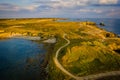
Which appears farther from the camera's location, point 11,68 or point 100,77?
point 11,68

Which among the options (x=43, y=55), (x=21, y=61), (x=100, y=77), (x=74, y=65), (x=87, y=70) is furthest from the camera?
(x=43, y=55)

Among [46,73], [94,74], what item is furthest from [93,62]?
[46,73]

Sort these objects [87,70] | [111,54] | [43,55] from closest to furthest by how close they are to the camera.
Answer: [87,70] → [111,54] → [43,55]

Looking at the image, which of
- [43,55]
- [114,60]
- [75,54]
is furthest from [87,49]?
[43,55]

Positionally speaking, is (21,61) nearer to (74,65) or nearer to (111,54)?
(74,65)

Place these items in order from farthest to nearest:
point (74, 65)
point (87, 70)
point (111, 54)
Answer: point (111, 54)
point (74, 65)
point (87, 70)

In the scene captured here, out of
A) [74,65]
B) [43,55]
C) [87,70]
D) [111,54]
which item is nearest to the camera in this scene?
[87,70]

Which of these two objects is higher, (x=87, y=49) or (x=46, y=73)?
(x=87, y=49)

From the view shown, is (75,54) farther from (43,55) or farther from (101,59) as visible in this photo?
(43,55)

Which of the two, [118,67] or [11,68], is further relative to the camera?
[11,68]
